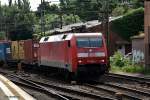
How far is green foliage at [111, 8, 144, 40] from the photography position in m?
66.7

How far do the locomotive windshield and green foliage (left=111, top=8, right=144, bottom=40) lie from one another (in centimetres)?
3898

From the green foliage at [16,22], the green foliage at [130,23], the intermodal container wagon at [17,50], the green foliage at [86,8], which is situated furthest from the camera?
the green foliage at [86,8]

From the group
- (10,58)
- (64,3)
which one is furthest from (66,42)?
(64,3)

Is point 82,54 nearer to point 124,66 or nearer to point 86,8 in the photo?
point 124,66

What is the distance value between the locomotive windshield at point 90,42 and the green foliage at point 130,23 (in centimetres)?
3898

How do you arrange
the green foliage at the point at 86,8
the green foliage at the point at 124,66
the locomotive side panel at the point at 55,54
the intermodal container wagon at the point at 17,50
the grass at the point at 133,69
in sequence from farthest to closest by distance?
the green foliage at the point at 86,8 < the intermodal container wagon at the point at 17,50 < the green foliage at the point at 124,66 < the grass at the point at 133,69 < the locomotive side panel at the point at 55,54

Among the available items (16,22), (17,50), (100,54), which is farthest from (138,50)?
(16,22)

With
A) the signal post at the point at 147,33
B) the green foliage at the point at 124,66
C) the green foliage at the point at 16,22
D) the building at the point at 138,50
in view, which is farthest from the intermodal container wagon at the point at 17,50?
the green foliage at the point at 16,22

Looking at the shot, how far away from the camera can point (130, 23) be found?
66.6 m

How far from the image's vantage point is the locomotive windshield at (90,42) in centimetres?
2770

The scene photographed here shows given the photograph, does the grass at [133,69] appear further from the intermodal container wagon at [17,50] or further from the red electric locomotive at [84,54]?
the intermodal container wagon at [17,50]

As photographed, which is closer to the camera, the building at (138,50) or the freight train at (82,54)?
the freight train at (82,54)

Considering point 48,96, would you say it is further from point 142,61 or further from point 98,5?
point 98,5

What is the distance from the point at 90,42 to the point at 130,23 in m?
39.4
